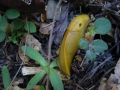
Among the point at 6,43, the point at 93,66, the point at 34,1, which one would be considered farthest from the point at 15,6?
the point at 93,66

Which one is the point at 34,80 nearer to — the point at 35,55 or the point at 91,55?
the point at 35,55

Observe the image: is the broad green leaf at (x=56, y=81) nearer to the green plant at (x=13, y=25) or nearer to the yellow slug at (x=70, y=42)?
the yellow slug at (x=70, y=42)

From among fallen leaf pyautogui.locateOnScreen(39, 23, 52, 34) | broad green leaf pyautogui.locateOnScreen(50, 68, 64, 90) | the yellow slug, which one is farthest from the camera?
fallen leaf pyautogui.locateOnScreen(39, 23, 52, 34)

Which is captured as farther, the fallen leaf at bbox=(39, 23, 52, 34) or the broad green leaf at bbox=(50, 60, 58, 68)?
the fallen leaf at bbox=(39, 23, 52, 34)

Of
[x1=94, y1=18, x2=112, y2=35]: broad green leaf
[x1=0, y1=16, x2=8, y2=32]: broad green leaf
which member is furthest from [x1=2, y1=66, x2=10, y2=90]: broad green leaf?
[x1=94, y1=18, x2=112, y2=35]: broad green leaf

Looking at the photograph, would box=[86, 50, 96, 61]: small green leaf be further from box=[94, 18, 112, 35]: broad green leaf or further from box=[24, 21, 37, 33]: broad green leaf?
box=[24, 21, 37, 33]: broad green leaf

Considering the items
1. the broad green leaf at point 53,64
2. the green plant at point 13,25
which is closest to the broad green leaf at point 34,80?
the broad green leaf at point 53,64
